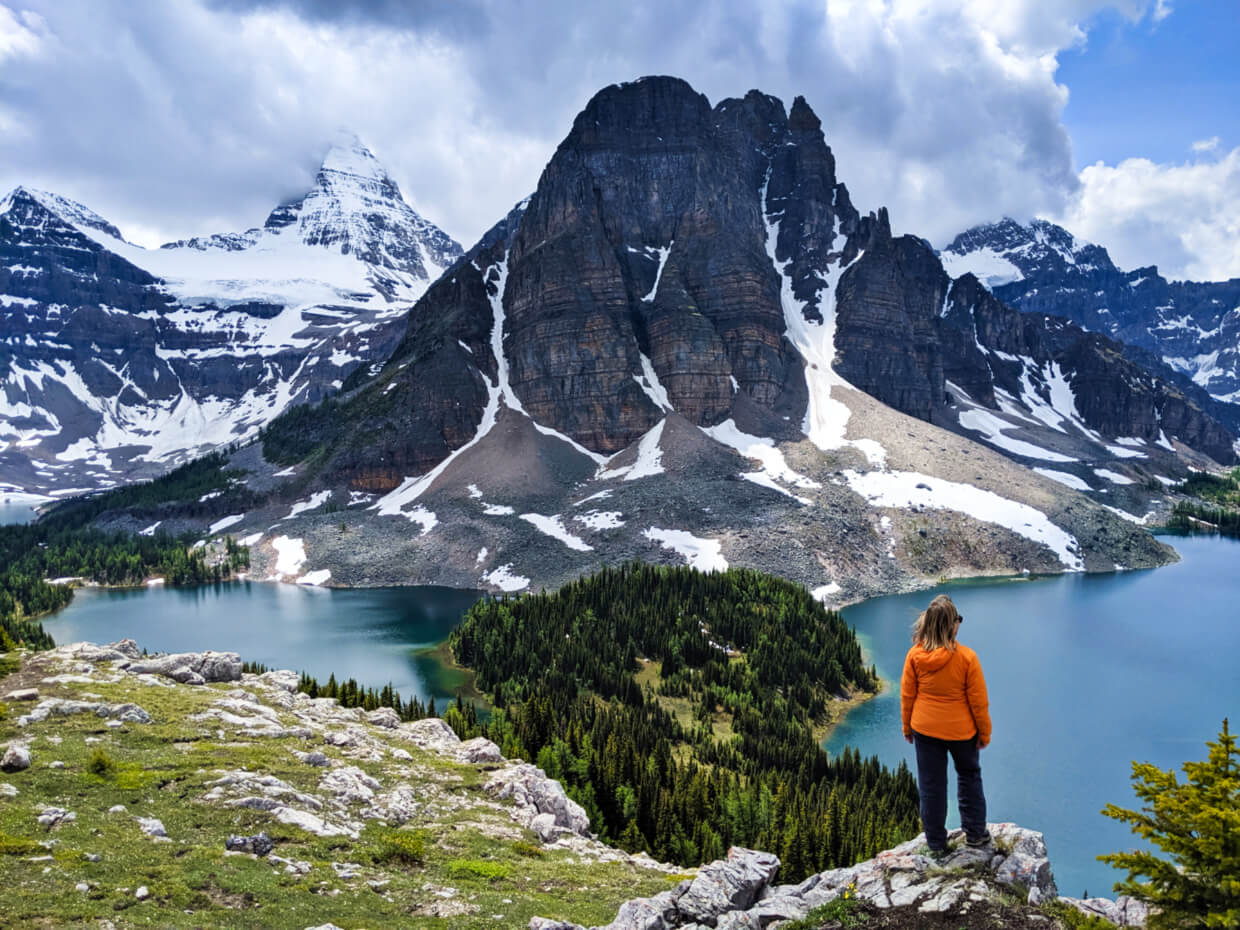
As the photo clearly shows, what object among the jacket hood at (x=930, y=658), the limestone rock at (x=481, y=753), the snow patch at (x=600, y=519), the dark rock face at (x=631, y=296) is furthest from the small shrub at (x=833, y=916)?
the dark rock face at (x=631, y=296)

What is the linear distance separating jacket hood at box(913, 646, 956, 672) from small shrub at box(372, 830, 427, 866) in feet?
37.9

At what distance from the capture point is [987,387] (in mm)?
186125

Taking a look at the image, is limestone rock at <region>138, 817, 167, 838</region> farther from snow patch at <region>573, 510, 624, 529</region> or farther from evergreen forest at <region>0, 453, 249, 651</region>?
snow patch at <region>573, 510, 624, 529</region>

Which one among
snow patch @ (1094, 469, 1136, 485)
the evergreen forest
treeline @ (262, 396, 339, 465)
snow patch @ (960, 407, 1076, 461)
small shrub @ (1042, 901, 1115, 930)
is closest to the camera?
small shrub @ (1042, 901, 1115, 930)

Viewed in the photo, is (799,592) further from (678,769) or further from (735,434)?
(735,434)

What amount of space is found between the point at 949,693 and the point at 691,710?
143ft

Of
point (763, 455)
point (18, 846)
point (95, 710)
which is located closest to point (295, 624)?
point (95, 710)

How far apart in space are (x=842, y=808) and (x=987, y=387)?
177897 mm

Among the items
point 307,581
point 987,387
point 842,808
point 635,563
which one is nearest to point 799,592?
point 635,563

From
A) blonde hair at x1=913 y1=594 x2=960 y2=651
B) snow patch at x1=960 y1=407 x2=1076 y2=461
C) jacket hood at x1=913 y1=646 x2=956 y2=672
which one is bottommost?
jacket hood at x1=913 y1=646 x2=956 y2=672

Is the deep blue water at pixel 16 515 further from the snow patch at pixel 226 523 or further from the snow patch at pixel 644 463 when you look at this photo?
the snow patch at pixel 644 463

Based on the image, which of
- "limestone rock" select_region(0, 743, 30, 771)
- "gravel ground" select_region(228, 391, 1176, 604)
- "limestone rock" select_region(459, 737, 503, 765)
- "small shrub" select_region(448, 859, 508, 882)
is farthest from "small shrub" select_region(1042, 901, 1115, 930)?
"gravel ground" select_region(228, 391, 1176, 604)

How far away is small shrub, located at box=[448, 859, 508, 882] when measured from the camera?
52.6ft

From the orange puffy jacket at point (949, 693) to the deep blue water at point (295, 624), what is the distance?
49.2 m
